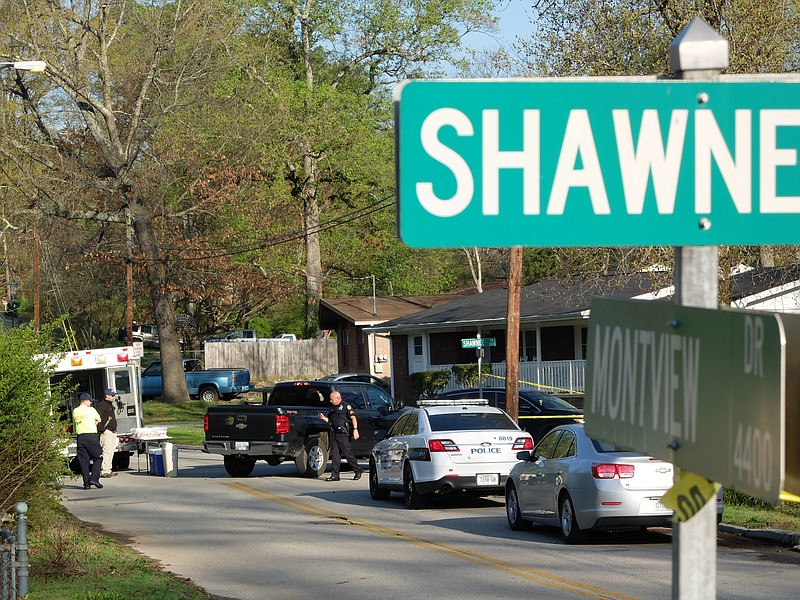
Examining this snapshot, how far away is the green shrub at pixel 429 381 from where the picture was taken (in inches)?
1626

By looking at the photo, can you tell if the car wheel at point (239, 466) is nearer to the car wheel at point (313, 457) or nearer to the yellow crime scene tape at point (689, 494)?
the car wheel at point (313, 457)

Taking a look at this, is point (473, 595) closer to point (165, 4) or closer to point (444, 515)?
point (444, 515)

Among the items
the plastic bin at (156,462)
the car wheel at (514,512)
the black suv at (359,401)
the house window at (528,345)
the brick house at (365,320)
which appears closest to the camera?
the car wheel at (514,512)

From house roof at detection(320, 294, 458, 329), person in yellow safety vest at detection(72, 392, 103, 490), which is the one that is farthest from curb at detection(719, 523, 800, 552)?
house roof at detection(320, 294, 458, 329)

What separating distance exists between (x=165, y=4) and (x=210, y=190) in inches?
293

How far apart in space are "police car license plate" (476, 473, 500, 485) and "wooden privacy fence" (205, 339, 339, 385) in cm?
4116

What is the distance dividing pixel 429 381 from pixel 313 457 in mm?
17477

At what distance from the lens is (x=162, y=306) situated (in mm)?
47500

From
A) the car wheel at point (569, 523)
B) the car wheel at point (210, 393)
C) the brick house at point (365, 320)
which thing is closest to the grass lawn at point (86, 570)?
the car wheel at point (569, 523)

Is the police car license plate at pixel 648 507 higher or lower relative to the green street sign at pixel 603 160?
lower

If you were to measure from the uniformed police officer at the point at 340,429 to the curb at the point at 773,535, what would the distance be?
9818 mm

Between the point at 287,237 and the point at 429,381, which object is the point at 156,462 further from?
the point at 287,237

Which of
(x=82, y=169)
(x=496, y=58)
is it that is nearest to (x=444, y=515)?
(x=496, y=58)

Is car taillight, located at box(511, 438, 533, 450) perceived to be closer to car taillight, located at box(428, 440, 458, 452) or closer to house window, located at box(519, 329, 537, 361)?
car taillight, located at box(428, 440, 458, 452)
